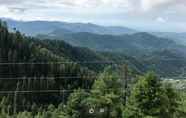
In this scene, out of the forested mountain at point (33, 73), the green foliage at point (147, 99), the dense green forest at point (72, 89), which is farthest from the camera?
the forested mountain at point (33, 73)

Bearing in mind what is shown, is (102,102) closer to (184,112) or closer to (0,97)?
(184,112)

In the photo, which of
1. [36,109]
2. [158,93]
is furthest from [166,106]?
[36,109]

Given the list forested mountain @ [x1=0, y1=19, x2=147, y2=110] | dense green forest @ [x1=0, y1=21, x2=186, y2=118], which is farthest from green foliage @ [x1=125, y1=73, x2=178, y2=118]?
forested mountain @ [x1=0, y1=19, x2=147, y2=110]

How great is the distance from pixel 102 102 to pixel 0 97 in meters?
111

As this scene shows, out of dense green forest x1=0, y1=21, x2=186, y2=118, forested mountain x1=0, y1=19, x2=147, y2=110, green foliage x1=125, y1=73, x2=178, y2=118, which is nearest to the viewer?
green foliage x1=125, y1=73, x2=178, y2=118

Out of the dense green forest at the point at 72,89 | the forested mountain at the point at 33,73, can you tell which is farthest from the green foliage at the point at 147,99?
the forested mountain at the point at 33,73

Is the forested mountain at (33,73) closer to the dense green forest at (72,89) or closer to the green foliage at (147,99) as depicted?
the dense green forest at (72,89)

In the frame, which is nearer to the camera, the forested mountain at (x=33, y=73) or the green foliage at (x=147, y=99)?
the green foliage at (x=147, y=99)

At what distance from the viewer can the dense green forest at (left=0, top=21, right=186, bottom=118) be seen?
30734 millimetres

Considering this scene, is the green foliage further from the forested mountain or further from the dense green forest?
the forested mountain

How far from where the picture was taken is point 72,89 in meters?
156

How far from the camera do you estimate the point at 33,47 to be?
7618 inches

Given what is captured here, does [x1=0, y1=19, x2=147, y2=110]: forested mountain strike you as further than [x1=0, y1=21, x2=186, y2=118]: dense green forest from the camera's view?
Yes

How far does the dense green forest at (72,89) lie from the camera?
30.7m
